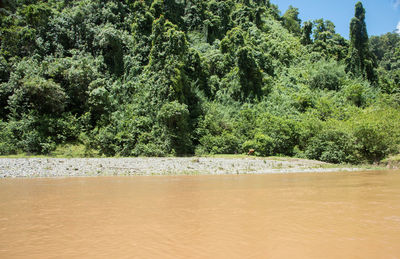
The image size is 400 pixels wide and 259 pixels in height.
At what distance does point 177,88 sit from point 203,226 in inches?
859

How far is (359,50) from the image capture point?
41.4 m

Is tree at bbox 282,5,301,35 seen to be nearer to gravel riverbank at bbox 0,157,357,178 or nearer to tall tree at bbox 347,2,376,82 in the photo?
tall tree at bbox 347,2,376,82

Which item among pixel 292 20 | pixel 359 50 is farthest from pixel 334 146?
pixel 292 20

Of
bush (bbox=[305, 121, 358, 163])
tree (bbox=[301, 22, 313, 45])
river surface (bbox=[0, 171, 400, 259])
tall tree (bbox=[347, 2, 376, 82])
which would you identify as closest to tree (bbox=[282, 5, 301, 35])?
tree (bbox=[301, 22, 313, 45])

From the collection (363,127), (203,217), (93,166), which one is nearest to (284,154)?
(363,127)

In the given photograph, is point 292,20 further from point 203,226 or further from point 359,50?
point 203,226

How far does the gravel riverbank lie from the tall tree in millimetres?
26749

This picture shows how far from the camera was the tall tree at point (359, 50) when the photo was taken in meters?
40.2

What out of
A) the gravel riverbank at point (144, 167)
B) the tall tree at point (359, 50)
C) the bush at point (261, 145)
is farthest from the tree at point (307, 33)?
the gravel riverbank at point (144, 167)

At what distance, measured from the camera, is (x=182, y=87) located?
27578mm

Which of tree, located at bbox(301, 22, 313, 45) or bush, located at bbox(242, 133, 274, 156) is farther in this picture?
tree, located at bbox(301, 22, 313, 45)

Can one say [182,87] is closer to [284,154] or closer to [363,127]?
[284,154]

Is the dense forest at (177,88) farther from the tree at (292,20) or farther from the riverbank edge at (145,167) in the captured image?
the tree at (292,20)

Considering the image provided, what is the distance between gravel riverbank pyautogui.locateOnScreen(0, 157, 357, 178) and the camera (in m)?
15.0
